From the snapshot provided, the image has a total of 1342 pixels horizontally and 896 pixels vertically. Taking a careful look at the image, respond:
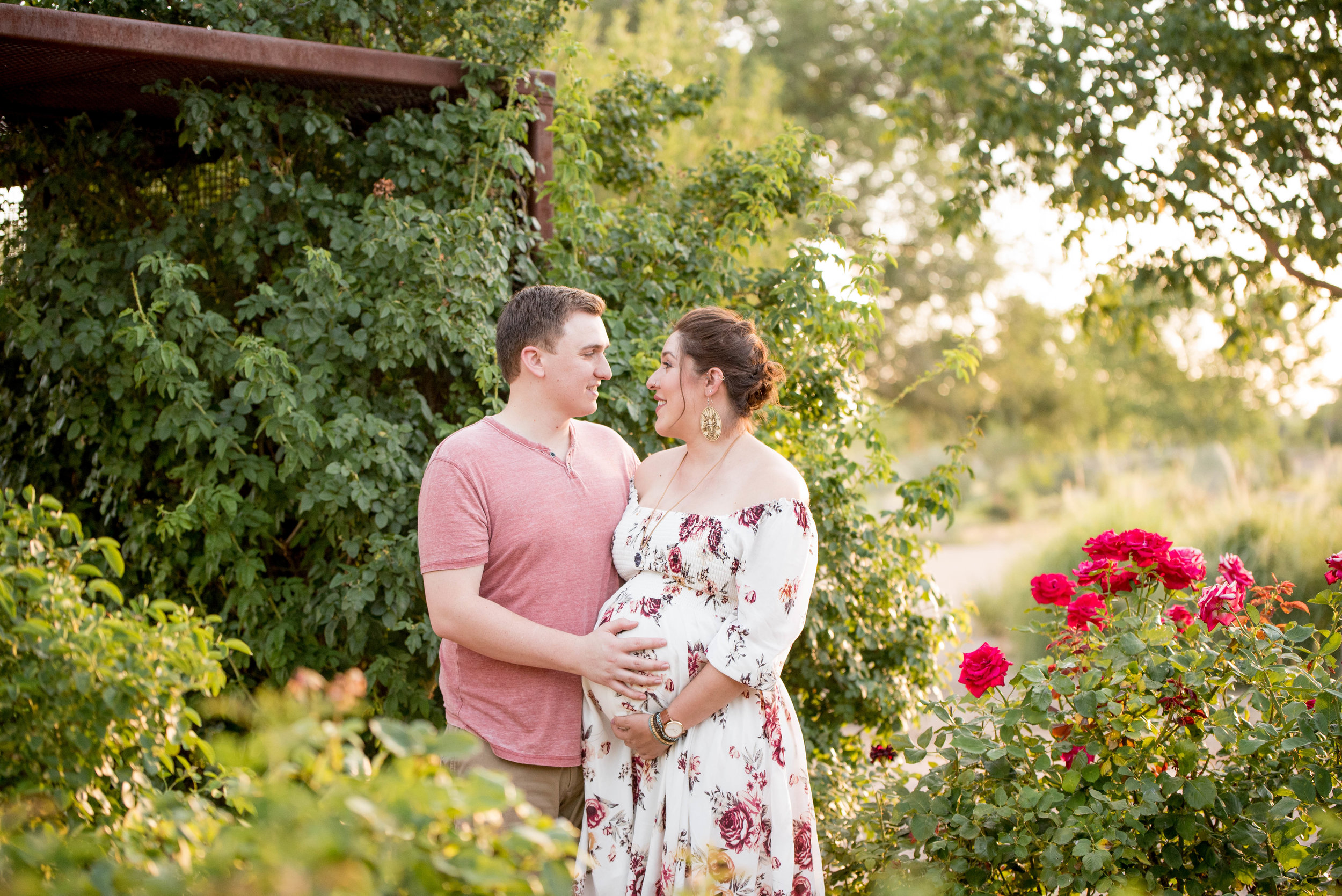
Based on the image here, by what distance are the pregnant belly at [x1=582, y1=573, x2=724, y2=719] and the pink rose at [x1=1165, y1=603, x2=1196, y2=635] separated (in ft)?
4.22

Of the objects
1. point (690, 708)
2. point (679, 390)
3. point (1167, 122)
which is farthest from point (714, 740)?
point (1167, 122)

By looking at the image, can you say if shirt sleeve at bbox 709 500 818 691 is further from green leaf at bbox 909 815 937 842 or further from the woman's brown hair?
green leaf at bbox 909 815 937 842

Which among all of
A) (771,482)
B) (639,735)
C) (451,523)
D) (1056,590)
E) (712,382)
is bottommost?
(639,735)

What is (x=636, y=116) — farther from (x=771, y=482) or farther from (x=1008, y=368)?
(x=1008, y=368)

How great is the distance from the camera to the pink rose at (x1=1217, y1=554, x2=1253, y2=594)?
2619 mm

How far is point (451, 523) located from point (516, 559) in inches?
7.9

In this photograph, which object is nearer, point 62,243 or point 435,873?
point 435,873

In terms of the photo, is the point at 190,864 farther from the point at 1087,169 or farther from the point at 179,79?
the point at 1087,169

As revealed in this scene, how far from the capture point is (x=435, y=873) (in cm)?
113

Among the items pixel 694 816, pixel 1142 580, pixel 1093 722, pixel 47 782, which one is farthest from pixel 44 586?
pixel 1142 580

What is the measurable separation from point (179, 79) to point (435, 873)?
3349mm

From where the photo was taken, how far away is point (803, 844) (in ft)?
8.35

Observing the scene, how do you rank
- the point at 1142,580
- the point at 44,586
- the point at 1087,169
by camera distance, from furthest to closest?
1. the point at 1087,169
2. the point at 1142,580
3. the point at 44,586

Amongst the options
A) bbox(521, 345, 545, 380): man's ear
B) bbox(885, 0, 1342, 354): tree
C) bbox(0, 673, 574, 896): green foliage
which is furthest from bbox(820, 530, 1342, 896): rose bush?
bbox(885, 0, 1342, 354): tree
